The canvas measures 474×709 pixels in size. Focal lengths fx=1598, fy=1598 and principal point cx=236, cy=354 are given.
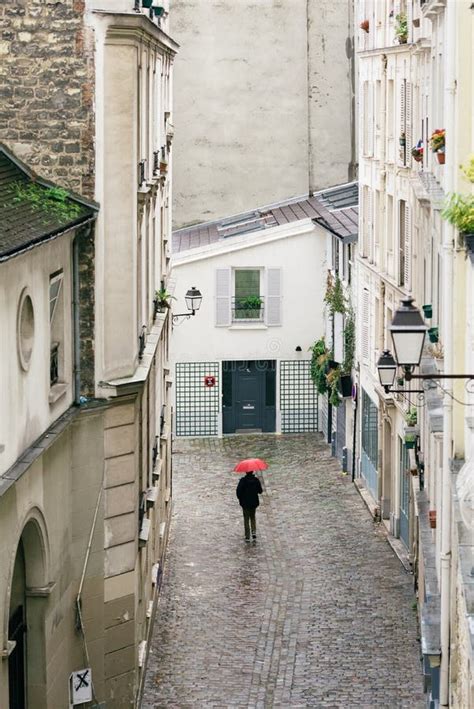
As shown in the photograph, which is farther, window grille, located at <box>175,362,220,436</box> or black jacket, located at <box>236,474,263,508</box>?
window grille, located at <box>175,362,220,436</box>

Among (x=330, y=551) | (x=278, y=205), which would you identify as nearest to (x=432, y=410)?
(x=330, y=551)

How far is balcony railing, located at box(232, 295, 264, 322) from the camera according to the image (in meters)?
43.9

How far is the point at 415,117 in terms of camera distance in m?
29.7

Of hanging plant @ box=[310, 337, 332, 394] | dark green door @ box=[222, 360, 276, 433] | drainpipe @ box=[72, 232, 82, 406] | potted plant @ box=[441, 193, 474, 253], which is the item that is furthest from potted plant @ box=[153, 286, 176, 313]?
dark green door @ box=[222, 360, 276, 433]

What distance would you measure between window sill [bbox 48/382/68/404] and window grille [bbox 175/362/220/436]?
23.9 metres

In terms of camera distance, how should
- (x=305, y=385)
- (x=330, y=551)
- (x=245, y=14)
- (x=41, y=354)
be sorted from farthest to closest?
(x=245, y=14), (x=305, y=385), (x=330, y=551), (x=41, y=354)

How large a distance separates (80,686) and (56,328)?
4539 mm

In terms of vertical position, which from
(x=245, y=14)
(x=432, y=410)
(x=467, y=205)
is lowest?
(x=432, y=410)

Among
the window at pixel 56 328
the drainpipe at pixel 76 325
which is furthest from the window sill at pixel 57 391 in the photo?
the drainpipe at pixel 76 325

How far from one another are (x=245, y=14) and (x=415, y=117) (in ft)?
65.0

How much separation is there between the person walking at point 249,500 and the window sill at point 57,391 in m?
12.8

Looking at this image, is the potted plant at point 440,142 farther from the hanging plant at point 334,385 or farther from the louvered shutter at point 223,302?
the louvered shutter at point 223,302

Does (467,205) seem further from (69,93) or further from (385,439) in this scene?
(385,439)

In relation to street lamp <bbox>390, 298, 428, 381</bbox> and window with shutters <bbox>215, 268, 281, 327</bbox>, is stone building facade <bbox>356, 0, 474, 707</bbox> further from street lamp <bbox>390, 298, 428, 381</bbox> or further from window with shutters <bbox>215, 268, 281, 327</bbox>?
window with shutters <bbox>215, 268, 281, 327</bbox>
